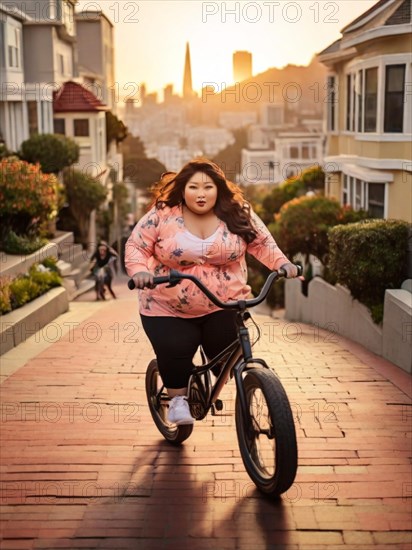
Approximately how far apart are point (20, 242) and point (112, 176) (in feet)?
102

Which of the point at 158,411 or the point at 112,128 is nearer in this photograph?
the point at 158,411

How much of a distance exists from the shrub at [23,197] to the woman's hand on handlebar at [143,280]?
39.9ft

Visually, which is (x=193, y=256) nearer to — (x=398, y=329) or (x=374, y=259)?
(x=398, y=329)

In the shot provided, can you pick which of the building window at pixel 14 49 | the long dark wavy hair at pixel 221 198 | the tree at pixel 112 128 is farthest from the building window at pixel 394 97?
the tree at pixel 112 128

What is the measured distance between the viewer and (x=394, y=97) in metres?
18.3

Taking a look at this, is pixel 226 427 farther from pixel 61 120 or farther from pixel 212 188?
pixel 61 120

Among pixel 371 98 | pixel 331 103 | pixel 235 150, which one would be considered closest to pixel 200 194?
pixel 371 98

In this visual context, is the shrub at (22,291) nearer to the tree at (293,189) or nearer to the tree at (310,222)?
the tree at (310,222)

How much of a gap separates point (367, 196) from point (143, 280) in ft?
51.2

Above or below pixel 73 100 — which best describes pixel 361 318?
below

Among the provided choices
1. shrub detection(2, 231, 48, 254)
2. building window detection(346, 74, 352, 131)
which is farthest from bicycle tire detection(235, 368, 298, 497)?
building window detection(346, 74, 352, 131)

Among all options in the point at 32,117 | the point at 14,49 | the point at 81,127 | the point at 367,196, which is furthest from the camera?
the point at 81,127

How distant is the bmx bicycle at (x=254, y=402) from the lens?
4.69 metres

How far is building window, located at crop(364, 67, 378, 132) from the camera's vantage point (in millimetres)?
18911
